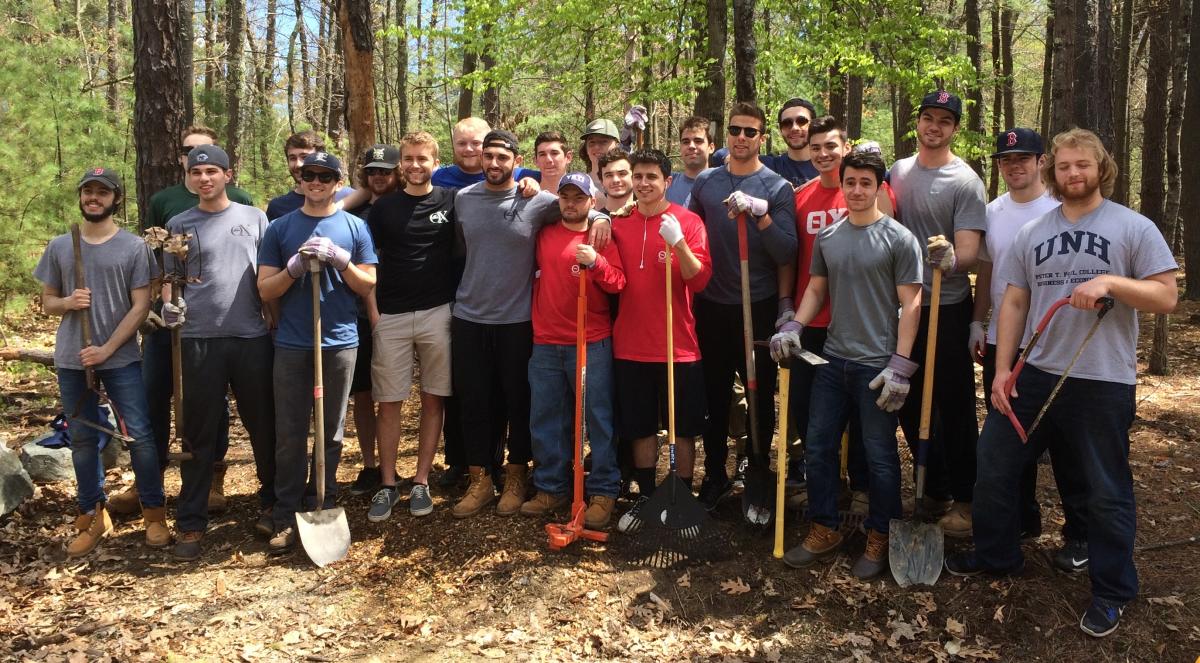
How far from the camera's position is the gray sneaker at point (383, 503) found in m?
5.55

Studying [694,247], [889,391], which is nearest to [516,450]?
[694,247]

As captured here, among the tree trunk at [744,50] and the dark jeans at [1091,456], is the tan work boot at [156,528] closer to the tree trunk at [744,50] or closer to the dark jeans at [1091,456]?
the dark jeans at [1091,456]

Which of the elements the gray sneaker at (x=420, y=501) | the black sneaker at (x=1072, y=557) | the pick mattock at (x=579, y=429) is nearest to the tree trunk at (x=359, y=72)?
the gray sneaker at (x=420, y=501)

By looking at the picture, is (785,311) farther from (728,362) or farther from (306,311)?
(306,311)

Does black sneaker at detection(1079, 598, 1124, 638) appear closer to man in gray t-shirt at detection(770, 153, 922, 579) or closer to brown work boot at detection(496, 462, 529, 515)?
man in gray t-shirt at detection(770, 153, 922, 579)

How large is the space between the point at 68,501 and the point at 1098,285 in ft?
23.0

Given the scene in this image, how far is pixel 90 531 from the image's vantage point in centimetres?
533

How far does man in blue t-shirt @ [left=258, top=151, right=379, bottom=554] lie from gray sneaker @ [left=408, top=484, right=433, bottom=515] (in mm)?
572

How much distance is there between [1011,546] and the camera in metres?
4.43

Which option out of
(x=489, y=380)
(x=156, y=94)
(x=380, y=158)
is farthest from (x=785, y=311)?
(x=156, y=94)

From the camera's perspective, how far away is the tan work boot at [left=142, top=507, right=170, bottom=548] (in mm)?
5344

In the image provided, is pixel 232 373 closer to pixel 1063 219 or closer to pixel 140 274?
pixel 140 274

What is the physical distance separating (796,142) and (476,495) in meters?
3.39

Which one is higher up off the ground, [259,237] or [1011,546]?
[259,237]
